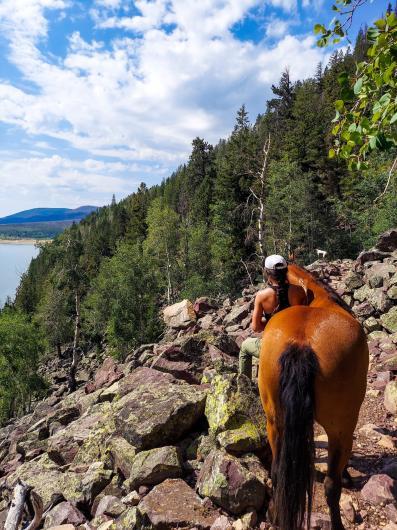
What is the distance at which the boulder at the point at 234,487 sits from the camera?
3791mm

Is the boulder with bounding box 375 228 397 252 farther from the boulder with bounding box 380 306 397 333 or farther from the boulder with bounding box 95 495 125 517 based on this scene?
the boulder with bounding box 95 495 125 517

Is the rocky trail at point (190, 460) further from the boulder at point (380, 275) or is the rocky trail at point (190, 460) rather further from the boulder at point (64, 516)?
the boulder at point (380, 275)

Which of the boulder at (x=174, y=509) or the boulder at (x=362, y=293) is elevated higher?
the boulder at (x=362, y=293)

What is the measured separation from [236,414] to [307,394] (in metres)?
1.96

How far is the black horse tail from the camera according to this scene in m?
3.04

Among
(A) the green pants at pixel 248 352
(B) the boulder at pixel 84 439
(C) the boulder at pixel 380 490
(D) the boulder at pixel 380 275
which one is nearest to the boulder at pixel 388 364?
(A) the green pants at pixel 248 352

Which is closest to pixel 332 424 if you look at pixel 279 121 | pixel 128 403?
pixel 128 403

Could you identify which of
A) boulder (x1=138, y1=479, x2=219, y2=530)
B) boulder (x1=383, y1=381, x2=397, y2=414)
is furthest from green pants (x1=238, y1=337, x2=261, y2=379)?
boulder (x1=383, y1=381, x2=397, y2=414)

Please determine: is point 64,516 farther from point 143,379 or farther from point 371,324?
point 371,324

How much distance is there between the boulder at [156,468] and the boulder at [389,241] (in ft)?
36.4

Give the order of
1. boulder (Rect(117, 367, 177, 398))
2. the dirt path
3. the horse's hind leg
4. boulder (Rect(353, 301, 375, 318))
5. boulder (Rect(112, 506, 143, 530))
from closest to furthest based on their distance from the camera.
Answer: the horse's hind leg
boulder (Rect(112, 506, 143, 530))
the dirt path
boulder (Rect(117, 367, 177, 398))
boulder (Rect(353, 301, 375, 318))

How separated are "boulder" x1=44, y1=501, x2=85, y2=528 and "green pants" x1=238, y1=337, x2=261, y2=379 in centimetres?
279

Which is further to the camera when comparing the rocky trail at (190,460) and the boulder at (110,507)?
the boulder at (110,507)

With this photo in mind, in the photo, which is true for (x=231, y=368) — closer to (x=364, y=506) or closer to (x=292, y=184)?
(x=364, y=506)
